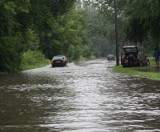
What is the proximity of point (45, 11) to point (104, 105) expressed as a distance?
27.5m

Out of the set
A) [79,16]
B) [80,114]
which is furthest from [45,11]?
[79,16]

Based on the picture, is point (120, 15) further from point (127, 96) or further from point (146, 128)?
point (146, 128)

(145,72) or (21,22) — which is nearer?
(145,72)

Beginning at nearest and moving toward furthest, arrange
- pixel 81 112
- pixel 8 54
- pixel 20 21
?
pixel 81 112 → pixel 8 54 → pixel 20 21

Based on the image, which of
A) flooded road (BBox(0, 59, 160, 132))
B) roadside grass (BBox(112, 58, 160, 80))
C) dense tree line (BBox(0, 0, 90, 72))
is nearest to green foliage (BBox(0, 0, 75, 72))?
dense tree line (BBox(0, 0, 90, 72))

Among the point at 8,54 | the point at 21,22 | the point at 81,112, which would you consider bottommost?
the point at 81,112

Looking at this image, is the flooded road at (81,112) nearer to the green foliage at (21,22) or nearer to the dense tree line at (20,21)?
the dense tree line at (20,21)

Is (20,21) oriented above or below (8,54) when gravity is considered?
above

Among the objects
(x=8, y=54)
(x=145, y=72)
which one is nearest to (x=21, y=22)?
(x=8, y=54)

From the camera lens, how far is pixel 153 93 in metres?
17.8

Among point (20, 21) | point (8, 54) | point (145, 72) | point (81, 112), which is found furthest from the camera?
point (20, 21)

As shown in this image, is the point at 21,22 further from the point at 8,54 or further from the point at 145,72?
the point at 145,72

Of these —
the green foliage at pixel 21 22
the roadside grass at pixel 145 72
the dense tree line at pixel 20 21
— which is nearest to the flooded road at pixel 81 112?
the roadside grass at pixel 145 72

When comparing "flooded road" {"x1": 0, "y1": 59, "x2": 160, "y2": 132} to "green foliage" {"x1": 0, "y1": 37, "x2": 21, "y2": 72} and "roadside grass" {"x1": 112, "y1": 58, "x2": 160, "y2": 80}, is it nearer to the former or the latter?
"roadside grass" {"x1": 112, "y1": 58, "x2": 160, "y2": 80}
